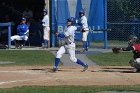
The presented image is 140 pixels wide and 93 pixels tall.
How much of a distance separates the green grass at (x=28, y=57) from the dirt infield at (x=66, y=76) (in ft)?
4.79

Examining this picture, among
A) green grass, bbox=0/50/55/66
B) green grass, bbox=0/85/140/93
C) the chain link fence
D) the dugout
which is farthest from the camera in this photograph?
the dugout

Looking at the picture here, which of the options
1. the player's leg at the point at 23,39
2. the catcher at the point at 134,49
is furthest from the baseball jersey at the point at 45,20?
the catcher at the point at 134,49

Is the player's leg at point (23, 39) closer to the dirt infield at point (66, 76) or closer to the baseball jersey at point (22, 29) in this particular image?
the baseball jersey at point (22, 29)

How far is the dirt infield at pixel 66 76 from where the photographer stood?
1430 cm

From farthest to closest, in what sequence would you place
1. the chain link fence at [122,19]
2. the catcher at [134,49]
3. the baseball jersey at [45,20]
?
the chain link fence at [122,19], the baseball jersey at [45,20], the catcher at [134,49]

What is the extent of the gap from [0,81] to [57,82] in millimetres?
1682

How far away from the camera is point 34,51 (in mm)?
23953

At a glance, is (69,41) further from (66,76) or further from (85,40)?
(85,40)

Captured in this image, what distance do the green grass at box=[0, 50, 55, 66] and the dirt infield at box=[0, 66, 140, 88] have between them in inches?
57.5

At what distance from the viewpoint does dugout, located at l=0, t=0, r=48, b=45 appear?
28.2 m

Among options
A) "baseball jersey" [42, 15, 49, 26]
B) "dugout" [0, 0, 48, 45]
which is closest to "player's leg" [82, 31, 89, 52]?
"baseball jersey" [42, 15, 49, 26]

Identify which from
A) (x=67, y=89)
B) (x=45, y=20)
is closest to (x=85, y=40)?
(x=45, y=20)

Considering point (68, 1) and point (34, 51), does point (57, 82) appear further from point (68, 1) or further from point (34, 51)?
point (68, 1)

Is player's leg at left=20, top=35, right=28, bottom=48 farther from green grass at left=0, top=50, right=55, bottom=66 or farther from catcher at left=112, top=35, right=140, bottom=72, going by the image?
catcher at left=112, top=35, right=140, bottom=72
